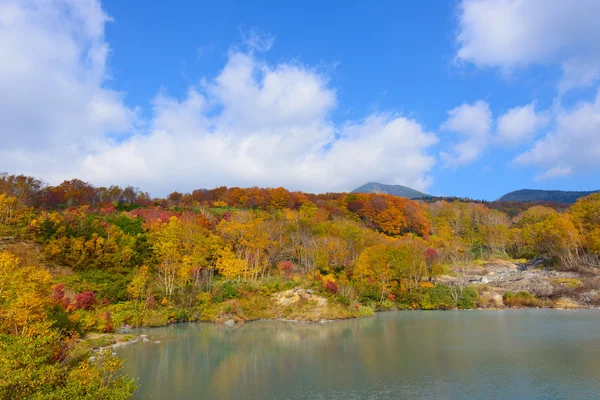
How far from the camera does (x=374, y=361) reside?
19406mm

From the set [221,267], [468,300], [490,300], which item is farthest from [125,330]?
[490,300]

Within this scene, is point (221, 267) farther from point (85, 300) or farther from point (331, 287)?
→ point (85, 300)

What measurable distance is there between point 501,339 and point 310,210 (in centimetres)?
4271

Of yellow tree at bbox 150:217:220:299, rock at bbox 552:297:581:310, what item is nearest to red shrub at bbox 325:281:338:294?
yellow tree at bbox 150:217:220:299

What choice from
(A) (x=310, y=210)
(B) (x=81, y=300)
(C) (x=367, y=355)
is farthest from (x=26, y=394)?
(A) (x=310, y=210)

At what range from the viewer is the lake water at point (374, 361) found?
14898 mm

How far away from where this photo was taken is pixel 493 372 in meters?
17.0

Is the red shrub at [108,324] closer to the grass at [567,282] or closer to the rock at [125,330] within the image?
the rock at [125,330]

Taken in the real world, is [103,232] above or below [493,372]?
above

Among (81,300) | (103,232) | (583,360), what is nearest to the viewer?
(583,360)

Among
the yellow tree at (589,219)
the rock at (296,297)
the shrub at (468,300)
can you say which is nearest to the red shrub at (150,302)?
the rock at (296,297)

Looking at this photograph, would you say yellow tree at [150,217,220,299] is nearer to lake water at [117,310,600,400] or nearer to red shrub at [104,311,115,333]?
lake water at [117,310,600,400]

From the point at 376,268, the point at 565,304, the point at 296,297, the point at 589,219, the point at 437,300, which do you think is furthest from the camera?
the point at 589,219

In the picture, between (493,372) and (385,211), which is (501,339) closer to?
(493,372)
